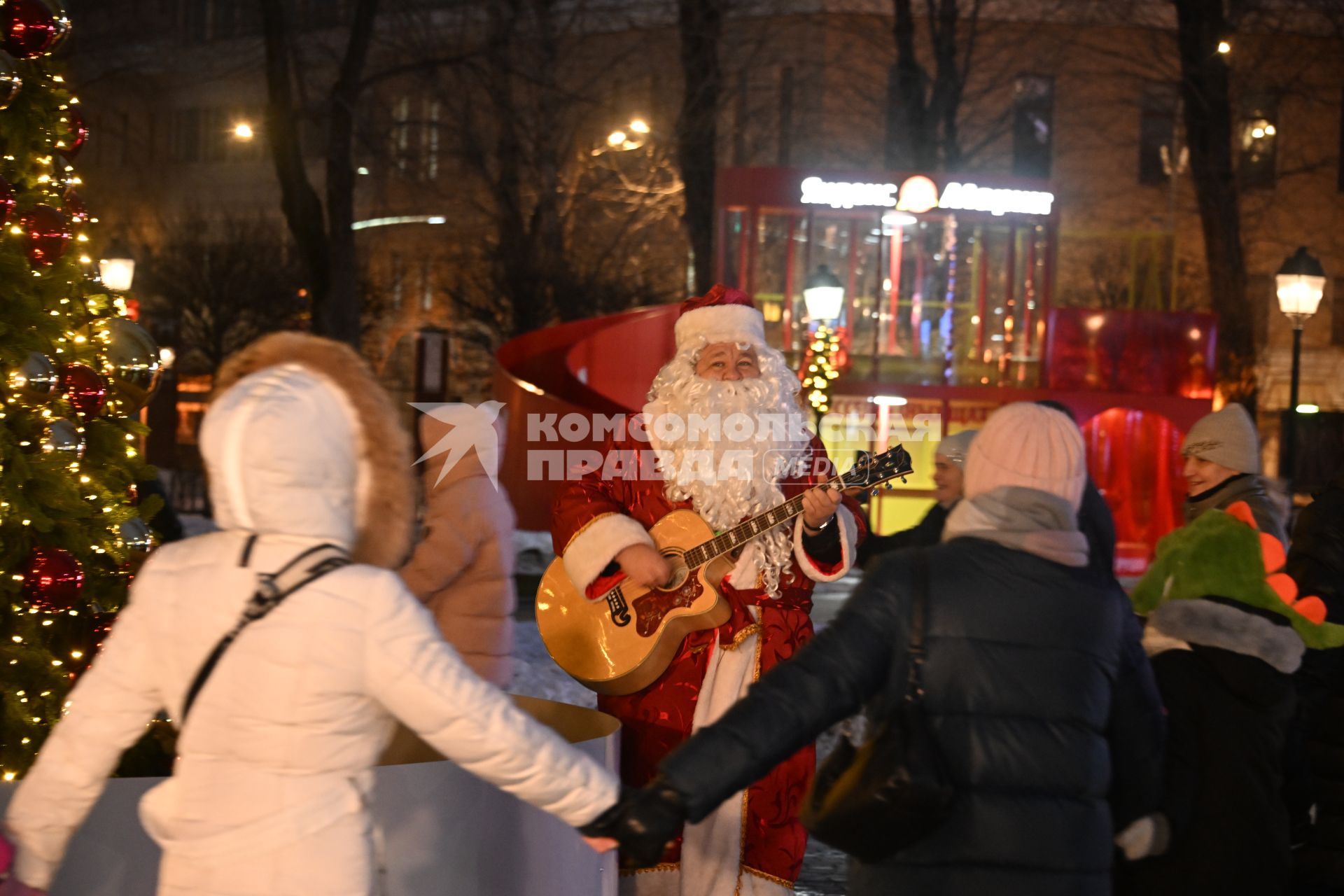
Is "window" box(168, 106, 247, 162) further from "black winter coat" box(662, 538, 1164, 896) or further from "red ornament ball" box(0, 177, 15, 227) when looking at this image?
"black winter coat" box(662, 538, 1164, 896)

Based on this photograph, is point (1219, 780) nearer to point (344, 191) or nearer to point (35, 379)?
point (35, 379)

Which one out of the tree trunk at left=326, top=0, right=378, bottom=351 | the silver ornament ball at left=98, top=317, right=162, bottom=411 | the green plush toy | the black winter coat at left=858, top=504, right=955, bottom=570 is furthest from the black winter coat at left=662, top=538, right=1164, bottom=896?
the tree trunk at left=326, top=0, right=378, bottom=351

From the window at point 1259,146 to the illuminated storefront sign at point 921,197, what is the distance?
18.0 m

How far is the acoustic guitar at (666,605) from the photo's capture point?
486 cm

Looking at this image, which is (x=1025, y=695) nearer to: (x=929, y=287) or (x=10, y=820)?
(x=10, y=820)

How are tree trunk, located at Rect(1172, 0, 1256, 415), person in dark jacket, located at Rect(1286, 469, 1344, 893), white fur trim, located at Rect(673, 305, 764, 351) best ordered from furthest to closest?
tree trunk, located at Rect(1172, 0, 1256, 415)
person in dark jacket, located at Rect(1286, 469, 1344, 893)
white fur trim, located at Rect(673, 305, 764, 351)

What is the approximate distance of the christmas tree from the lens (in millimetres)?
4578

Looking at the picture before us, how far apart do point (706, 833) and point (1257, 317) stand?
3510cm

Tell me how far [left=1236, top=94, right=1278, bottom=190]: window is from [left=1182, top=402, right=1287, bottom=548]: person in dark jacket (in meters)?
34.9

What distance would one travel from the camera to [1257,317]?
36.8m

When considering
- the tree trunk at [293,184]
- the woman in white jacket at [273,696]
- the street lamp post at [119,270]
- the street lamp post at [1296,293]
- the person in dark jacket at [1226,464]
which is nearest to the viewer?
the woman in white jacket at [273,696]

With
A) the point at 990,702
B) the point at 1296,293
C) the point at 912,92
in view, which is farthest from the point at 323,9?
the point at 990,702

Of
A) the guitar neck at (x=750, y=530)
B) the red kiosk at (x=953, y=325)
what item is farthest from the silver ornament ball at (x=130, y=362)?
the red kiosk at (x=953, y=325)

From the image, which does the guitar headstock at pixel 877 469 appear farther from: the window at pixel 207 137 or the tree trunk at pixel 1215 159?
the window at pixel 207 137
